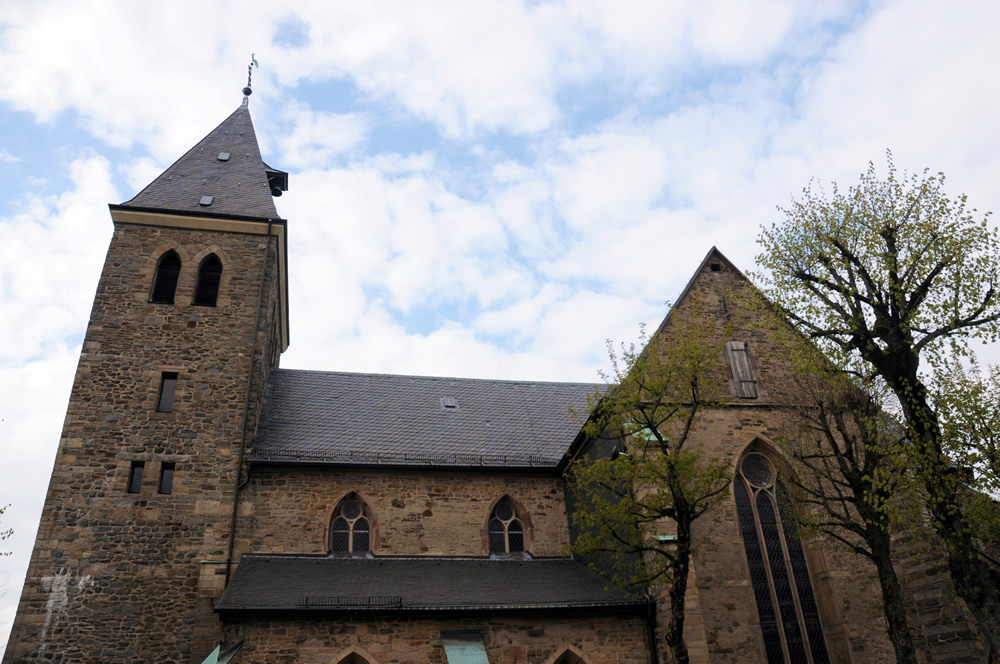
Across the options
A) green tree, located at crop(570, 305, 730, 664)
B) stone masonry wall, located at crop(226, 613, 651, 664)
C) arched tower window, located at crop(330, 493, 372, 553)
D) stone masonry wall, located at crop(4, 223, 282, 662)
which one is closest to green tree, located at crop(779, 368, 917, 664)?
green tree, located at crop(570, 305, 730, 664)

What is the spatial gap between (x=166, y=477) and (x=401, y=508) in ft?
16.3

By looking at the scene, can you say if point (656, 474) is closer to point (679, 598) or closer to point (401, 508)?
point (679, 598)

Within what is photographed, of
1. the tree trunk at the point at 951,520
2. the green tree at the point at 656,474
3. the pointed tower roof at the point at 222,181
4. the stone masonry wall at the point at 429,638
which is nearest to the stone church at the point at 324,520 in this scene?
the stone masonry wall at the point at 429,638

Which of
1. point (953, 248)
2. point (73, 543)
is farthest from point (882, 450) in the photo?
point (73, 543)

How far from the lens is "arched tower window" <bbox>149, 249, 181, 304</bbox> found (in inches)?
707

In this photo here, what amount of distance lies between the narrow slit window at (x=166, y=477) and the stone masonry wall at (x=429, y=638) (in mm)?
3929

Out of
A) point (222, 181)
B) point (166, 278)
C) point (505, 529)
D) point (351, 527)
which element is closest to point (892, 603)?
point (505, 529)

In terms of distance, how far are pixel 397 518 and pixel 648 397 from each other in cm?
680

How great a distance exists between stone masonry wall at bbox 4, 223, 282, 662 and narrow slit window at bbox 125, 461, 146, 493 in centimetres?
11

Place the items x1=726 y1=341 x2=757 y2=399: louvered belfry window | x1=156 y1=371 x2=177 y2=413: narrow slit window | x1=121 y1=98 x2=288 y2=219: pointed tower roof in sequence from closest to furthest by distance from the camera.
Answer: x1=726 y1=341 x2=757 y2=399: louvered belfry window
x1=156 y1=371 x2=177 y2=413: narrow slit window
x1=121 y1=98 x2=288 y2=219: pointed tower roof

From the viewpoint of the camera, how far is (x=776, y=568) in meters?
14.5

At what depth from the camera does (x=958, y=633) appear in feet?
42.4

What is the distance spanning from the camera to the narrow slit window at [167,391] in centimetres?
1639

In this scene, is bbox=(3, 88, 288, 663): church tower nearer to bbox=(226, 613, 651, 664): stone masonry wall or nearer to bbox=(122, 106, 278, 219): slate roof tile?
bbox=(122, 106, 278, 219): slate roof tile
